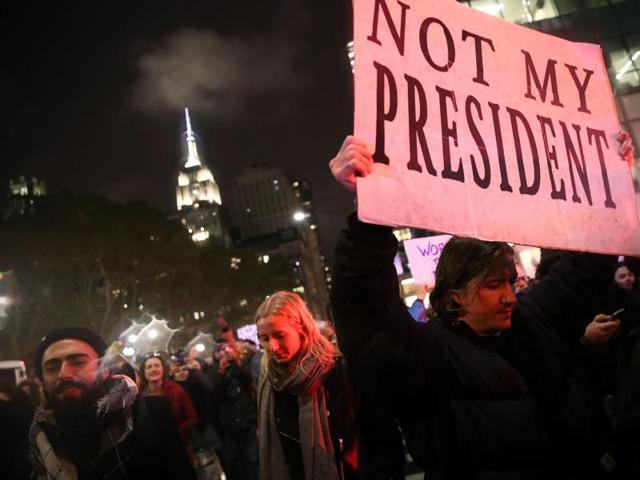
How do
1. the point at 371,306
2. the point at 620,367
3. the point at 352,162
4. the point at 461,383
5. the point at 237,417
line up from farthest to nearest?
1. the point at 237,417
2. the point at 620,367
3. the point at 461,383
4. the point at 371,306
5. the point at 352,162

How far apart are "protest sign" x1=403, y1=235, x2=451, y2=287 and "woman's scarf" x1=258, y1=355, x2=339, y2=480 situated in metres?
6.55

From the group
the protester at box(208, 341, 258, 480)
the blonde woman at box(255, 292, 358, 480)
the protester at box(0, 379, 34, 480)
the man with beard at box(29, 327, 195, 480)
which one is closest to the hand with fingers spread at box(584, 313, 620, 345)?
the blonde woman at box(255, 292, 358, 480)

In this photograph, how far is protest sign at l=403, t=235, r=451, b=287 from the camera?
9563mm

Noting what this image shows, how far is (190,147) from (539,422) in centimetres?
18169

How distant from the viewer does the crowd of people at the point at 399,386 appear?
5.77 ft

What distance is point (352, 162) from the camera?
1612mm

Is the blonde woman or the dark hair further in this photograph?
the blonde woman

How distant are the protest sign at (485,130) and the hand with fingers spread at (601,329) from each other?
1.08 metres

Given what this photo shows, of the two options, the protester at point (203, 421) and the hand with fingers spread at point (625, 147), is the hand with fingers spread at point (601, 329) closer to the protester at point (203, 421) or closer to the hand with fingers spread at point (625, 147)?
the hand with fingers spread at point (625, 147)

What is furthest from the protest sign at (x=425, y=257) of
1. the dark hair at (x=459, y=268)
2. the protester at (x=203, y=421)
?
the dark hair at (x=459, y=268)

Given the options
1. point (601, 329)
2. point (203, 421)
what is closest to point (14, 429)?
point (601, 329)

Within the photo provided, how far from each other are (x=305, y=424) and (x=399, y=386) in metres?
1.43

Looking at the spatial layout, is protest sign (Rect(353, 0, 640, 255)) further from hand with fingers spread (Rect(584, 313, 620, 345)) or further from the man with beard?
the man with beard

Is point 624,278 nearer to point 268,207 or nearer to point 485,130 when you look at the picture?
point 485,130
